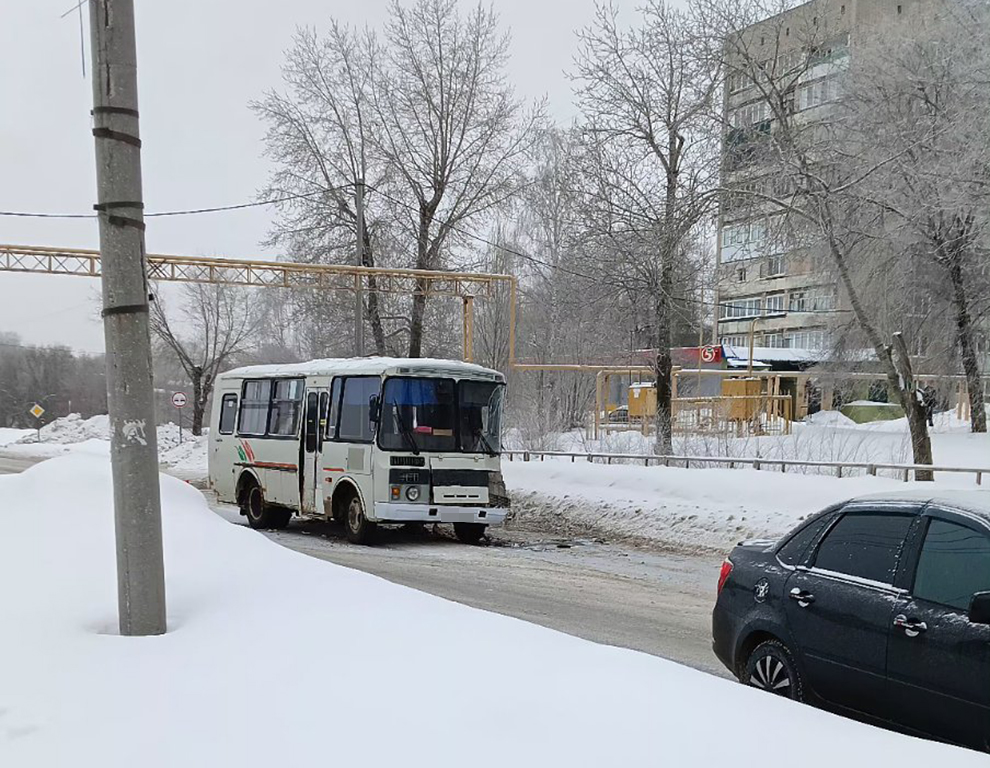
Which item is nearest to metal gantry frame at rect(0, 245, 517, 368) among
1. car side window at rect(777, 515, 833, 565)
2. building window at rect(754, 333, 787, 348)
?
car side window at rect(777, 515, 833, 565)

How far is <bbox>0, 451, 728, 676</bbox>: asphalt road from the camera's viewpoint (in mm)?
8977

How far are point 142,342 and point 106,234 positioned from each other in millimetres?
629

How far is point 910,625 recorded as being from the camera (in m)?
5.00

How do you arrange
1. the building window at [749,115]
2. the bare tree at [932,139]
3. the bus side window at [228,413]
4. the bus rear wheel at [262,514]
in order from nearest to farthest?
the bare tree at [932,139] → the bus rear wheel at [262,514] → the bus side window at [228,413] → the building window at [749,115]

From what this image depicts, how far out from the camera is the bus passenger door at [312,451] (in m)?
16.3

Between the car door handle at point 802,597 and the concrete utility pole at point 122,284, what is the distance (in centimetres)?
397

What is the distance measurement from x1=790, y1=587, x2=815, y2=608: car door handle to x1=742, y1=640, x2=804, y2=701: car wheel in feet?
1.11

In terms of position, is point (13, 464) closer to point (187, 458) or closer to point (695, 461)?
point (187, 458)

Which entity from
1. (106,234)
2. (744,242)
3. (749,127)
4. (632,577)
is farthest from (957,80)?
(106,234)

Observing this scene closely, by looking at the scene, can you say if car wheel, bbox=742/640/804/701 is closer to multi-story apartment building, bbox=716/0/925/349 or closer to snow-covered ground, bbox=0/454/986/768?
snow-covered ground, bbox=0/454/986/768

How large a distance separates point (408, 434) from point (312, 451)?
8.44 feet

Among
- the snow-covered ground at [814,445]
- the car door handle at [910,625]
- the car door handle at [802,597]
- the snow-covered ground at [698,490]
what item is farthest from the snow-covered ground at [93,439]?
the car door handle at [910,625]

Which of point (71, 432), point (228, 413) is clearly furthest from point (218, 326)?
point (228, 413)

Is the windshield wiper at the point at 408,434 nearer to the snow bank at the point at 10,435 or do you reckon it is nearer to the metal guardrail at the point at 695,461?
the metal guardrail at the point at 695,461
